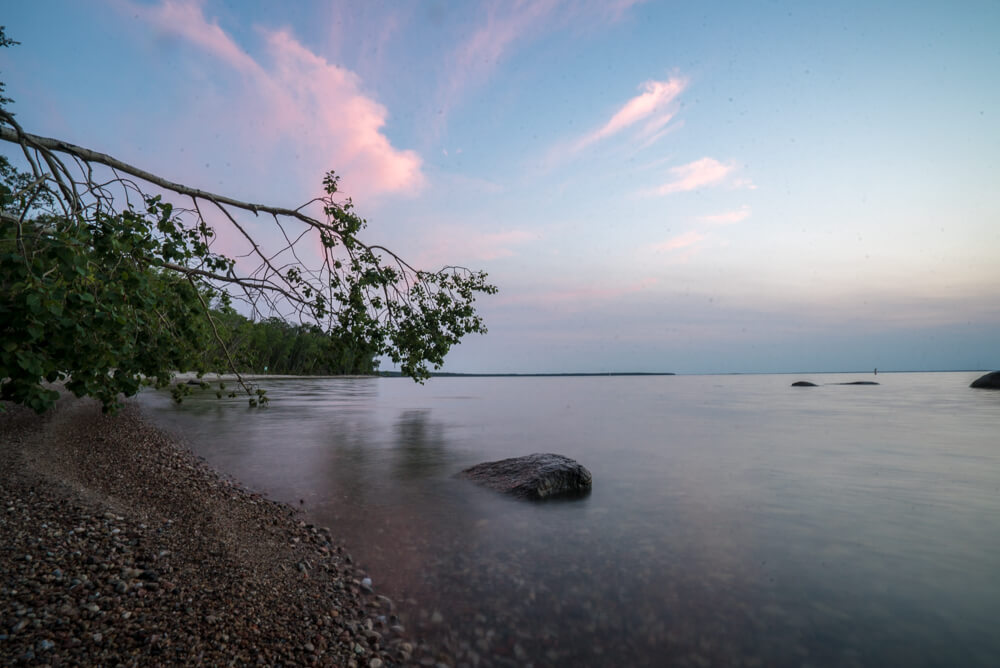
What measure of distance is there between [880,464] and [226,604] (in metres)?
20.8

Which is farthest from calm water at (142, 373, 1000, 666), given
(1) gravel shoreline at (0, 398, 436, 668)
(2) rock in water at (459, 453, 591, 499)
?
(1) gravel shoreline at (0, 398, 436, 668)

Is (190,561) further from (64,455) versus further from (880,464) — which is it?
(880,464)

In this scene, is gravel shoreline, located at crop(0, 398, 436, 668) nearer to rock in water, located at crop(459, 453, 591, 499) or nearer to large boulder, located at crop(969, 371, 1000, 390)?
rock in water, located at crop(459, 453, 591, 499)

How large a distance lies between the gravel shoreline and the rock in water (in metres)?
4.61

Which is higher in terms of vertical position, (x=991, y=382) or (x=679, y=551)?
(x=991, y=382)

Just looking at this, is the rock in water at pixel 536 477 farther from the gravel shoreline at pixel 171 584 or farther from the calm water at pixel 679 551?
the gravel shoreline at pixel 171 584

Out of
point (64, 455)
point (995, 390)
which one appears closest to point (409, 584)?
→ point (64, 455)

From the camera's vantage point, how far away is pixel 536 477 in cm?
1137

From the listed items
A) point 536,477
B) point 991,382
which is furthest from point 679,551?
point 991,382

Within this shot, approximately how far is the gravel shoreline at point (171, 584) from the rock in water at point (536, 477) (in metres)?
4.61

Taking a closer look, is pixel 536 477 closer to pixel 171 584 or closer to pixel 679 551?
pixel 679 551

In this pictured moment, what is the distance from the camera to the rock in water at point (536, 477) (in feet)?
36.7

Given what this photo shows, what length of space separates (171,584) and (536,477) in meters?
7.68

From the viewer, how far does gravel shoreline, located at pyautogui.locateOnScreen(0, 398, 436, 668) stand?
4027 millimetres
